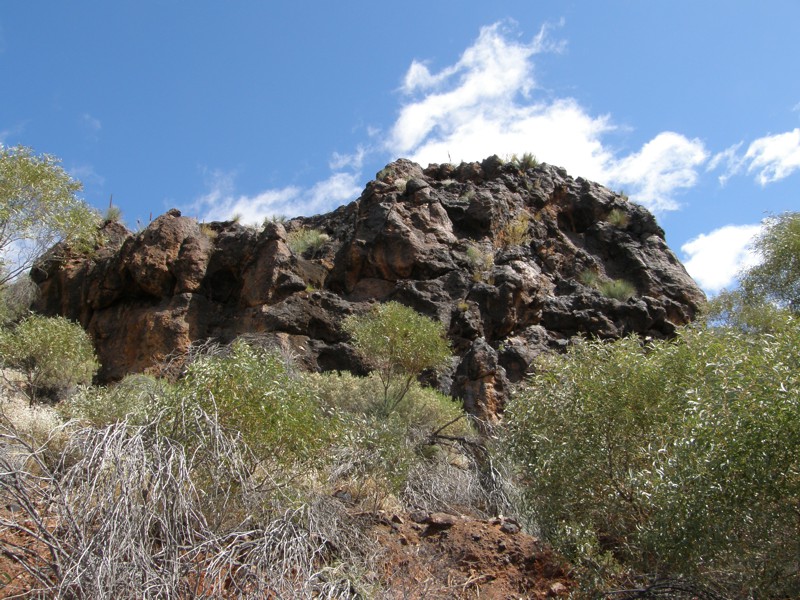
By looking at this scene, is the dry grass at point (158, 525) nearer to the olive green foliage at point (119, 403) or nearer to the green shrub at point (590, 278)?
the olive green foliage at point (119, 403)

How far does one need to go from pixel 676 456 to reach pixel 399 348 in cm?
948

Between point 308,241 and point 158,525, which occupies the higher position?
point 308,241

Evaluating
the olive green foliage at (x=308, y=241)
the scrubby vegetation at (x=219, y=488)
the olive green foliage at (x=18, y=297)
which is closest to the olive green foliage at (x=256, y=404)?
the scrubby vegetation at (x=219, y=488)

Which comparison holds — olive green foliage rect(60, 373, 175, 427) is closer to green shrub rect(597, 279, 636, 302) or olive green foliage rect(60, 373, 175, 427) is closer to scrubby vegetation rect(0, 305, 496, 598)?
scrubby vegetation rect(0, 305, 496, 598)

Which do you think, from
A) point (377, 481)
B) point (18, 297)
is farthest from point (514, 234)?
point (18, 297)

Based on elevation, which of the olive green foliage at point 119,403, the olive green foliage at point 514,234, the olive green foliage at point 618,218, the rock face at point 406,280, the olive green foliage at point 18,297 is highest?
the olive green foliage at point 618,218

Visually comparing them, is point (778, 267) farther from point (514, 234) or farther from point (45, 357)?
point (45, 357)

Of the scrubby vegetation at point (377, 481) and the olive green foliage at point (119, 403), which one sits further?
the olive green foliage at point (119, 403)

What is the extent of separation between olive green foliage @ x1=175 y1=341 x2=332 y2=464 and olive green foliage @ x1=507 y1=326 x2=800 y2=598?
2.71 metres

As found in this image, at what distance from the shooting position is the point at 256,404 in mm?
8703

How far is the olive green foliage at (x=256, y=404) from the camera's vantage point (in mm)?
8602

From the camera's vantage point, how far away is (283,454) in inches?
353

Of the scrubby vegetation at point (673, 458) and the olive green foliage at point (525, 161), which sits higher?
the olive green foliage at point (525, 161)

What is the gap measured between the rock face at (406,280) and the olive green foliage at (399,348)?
1.06m
